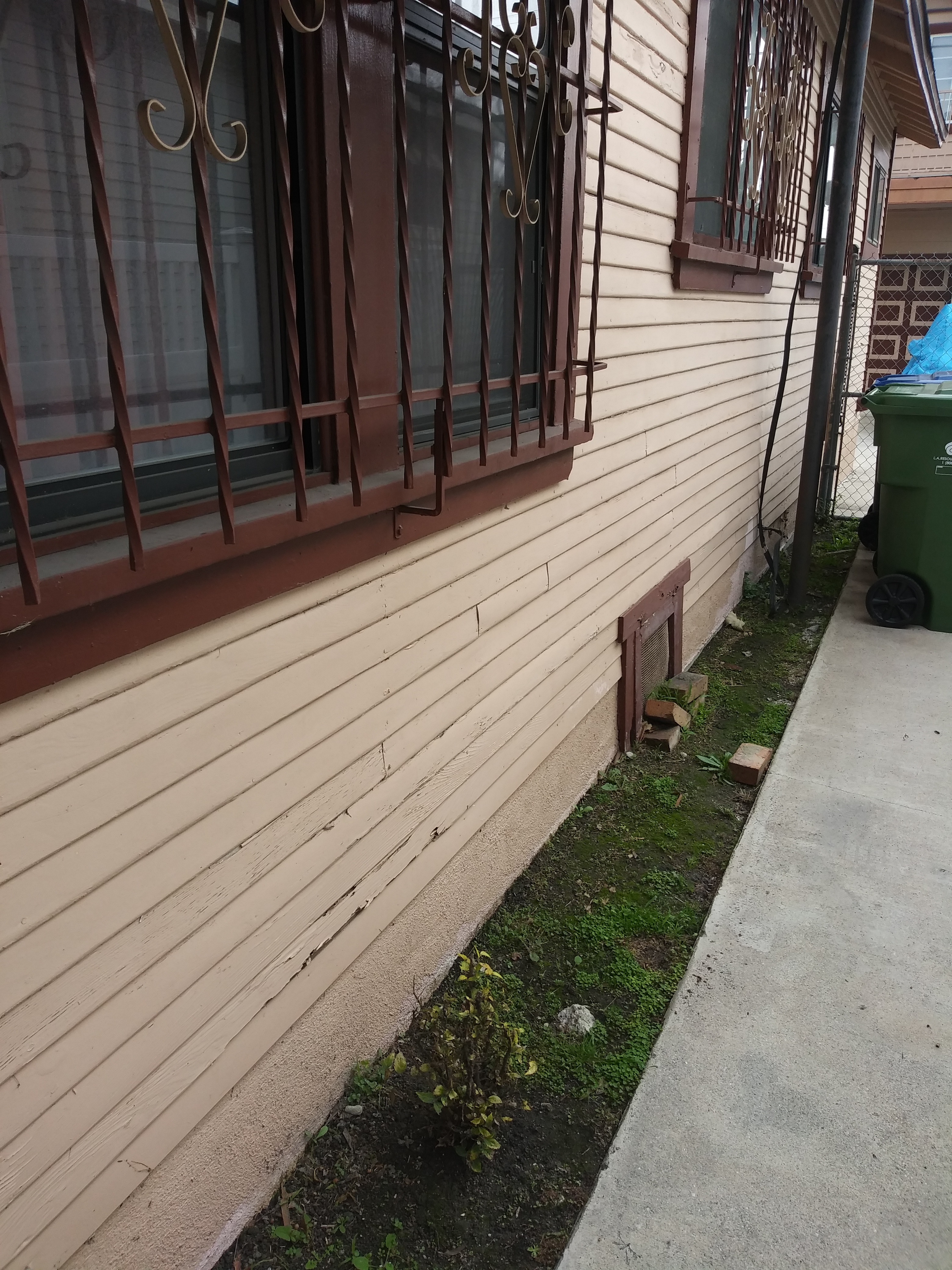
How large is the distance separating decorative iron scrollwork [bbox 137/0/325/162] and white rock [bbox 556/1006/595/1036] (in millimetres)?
2194

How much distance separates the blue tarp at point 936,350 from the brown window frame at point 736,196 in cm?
172

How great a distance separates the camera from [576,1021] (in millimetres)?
2561

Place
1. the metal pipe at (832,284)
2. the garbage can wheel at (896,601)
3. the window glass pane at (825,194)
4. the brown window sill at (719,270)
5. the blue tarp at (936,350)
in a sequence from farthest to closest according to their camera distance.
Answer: the blue tarp at (936,350)
the window glass pane at (825,194)
the garbage can wheel at (896,601)
the metal pipe at (832,284)
the brown window sill at (719,270)

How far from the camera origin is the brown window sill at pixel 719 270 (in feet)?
13.2

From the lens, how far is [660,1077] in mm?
2377

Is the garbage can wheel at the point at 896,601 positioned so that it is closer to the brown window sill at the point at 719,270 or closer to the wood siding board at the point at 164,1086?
the brown window sill at the point at 719,270

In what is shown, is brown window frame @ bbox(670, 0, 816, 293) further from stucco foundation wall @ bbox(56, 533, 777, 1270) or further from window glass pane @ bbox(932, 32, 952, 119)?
window glass pane @ bbox(932, 32, 952, 119)

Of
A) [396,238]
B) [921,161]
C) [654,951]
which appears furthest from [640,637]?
[921,161]

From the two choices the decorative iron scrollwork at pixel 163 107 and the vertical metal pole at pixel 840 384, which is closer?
the decorative iron scrollwork at pixel 163 107

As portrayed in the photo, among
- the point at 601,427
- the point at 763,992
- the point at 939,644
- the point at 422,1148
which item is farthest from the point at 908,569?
the point at 422,1148

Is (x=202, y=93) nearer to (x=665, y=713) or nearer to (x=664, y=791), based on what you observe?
(x=664, y=791)

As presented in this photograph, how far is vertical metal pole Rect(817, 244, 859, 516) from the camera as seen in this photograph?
808 cm

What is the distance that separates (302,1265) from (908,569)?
514 centimetres

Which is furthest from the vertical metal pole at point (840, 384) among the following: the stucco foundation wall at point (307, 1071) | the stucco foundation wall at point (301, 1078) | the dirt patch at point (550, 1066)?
the stucco foundation wall at point (301, 1078)
